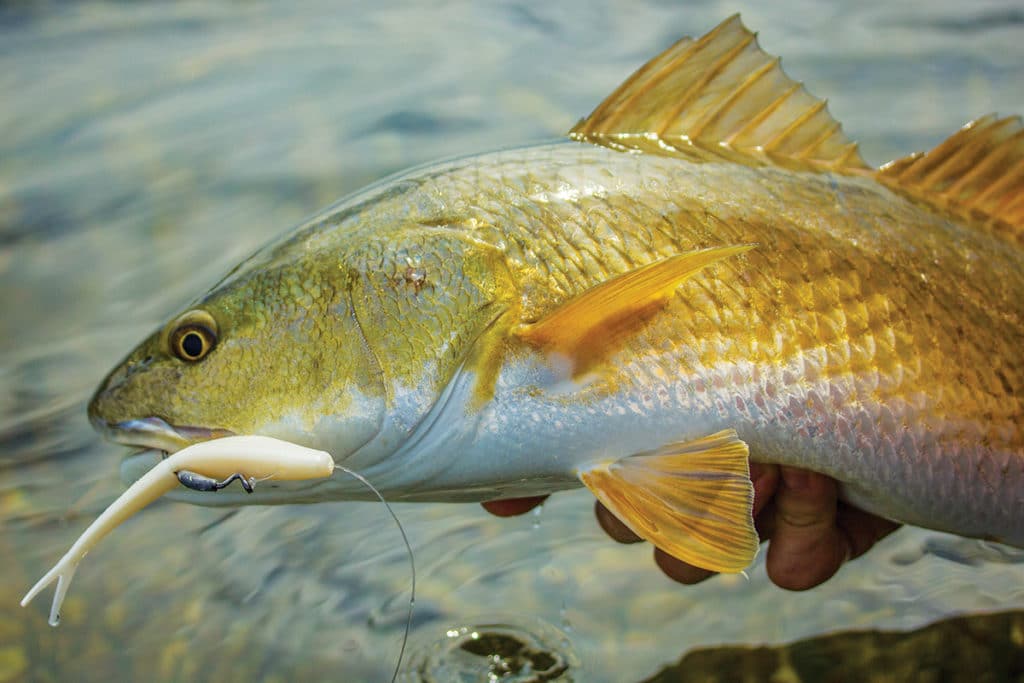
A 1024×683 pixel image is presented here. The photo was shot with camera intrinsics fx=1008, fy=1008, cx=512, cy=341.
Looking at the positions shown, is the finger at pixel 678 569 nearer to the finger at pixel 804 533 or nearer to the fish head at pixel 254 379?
the finger at pixel 804 533

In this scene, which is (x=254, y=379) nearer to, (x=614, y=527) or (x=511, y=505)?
(x=511, y=505)

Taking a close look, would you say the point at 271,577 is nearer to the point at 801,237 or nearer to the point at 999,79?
the point at 801,237

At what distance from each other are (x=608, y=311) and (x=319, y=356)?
559mm

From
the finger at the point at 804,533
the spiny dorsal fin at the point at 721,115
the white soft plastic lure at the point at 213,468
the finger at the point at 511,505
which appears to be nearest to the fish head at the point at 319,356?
the white soft plastic lure at the point at 213,468

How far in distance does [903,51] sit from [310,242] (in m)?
5.53

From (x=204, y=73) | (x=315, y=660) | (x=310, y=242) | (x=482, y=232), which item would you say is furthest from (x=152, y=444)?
(x=204, y=73)

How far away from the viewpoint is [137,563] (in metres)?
3.53

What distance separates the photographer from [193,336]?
6.37 ft

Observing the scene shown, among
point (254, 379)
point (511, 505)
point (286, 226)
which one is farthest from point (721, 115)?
point (286, 226)

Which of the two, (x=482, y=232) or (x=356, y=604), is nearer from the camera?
(x=482, y=232)

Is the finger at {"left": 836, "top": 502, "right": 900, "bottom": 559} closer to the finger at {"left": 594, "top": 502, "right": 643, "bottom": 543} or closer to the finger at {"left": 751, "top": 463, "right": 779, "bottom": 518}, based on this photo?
the finger at {"left": 751, "top": 463, "right": 779, "bottom": 518}

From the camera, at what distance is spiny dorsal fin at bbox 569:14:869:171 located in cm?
239

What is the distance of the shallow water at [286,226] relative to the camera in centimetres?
309

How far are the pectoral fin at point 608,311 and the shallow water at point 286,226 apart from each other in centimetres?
129
